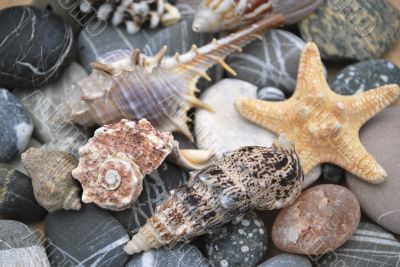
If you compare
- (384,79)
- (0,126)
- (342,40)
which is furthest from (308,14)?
(0,126)

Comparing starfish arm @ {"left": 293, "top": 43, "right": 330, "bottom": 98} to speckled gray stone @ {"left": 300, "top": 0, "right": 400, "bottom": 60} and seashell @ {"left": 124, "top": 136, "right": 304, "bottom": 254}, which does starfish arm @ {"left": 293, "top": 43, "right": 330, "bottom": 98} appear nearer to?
speckled gray stone @ {"left": 300, "top": 0, "right": 400, "bottom": 60}

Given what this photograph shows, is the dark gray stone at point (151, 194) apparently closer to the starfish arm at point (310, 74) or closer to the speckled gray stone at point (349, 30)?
the starfish arm at point (310, 74)

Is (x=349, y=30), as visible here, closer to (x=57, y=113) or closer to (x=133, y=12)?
(x=133, y=12)

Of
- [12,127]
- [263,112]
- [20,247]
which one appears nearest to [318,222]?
[263,112]

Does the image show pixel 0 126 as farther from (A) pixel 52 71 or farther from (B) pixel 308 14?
(B) pixel 308 14

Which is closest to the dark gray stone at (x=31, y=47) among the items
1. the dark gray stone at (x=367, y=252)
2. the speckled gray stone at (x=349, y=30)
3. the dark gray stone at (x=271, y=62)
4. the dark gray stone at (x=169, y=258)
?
the dark gray stone at (x=271, y=62)

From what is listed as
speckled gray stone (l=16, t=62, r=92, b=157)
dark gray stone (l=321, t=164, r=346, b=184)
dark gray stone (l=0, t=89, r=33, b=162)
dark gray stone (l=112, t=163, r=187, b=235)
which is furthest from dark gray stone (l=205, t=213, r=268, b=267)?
dark gray stone (l=0, t=89, r=33, b=162)
